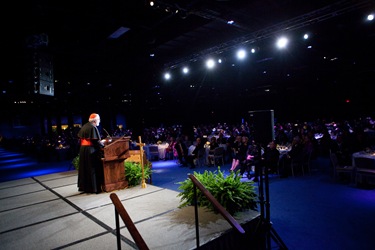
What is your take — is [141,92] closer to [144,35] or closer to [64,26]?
[144,35]

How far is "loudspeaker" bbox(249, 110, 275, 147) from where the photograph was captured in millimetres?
3605

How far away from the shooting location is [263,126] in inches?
143

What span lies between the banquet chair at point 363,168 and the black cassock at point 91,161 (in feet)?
21.6

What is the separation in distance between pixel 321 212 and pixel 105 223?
4271 millimetres

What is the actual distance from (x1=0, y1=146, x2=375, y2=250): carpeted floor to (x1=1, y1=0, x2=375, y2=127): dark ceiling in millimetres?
4839

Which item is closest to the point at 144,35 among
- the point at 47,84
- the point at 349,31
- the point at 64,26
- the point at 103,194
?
the point at 64,26

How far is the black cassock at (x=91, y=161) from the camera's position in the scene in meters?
4.76

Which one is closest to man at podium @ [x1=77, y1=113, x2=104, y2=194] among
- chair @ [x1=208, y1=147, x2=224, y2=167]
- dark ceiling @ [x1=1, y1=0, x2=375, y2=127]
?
dark ceiling @ [x1=1, y1=0, x2=375, y2=127]

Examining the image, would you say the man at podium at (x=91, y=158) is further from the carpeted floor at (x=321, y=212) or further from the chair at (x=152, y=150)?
the chair at (x=152, y=150)

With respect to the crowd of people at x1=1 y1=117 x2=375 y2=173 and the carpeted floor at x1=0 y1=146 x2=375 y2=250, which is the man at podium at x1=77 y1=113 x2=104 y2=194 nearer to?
the carpeted floor at x1=0 y1=146 x2=375 y2=250

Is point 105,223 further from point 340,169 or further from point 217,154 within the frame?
point 217,154

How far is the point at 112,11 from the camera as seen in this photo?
5.64 meters

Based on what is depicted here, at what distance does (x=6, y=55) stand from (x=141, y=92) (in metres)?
5.40

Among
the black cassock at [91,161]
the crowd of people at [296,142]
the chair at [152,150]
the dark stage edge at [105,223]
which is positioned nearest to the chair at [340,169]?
the crowd of people at [296,142]
